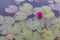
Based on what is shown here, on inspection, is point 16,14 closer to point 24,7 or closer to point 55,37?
point 24,7

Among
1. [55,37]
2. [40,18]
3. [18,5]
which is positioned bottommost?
[55,37]

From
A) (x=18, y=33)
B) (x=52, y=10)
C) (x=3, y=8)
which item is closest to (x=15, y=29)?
(x=18, y=33)

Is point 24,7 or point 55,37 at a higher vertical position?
point 24,7

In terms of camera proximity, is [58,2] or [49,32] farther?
[58,2]

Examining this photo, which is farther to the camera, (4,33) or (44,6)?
(44,6)

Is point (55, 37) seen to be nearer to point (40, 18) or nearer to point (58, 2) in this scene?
point (40, 18)

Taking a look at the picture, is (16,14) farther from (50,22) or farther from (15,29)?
(50,22)

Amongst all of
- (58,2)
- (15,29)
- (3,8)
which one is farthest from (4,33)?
(58,2)

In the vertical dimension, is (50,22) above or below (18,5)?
below

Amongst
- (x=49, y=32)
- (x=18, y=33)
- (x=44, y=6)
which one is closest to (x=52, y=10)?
(x=44, y=6)
